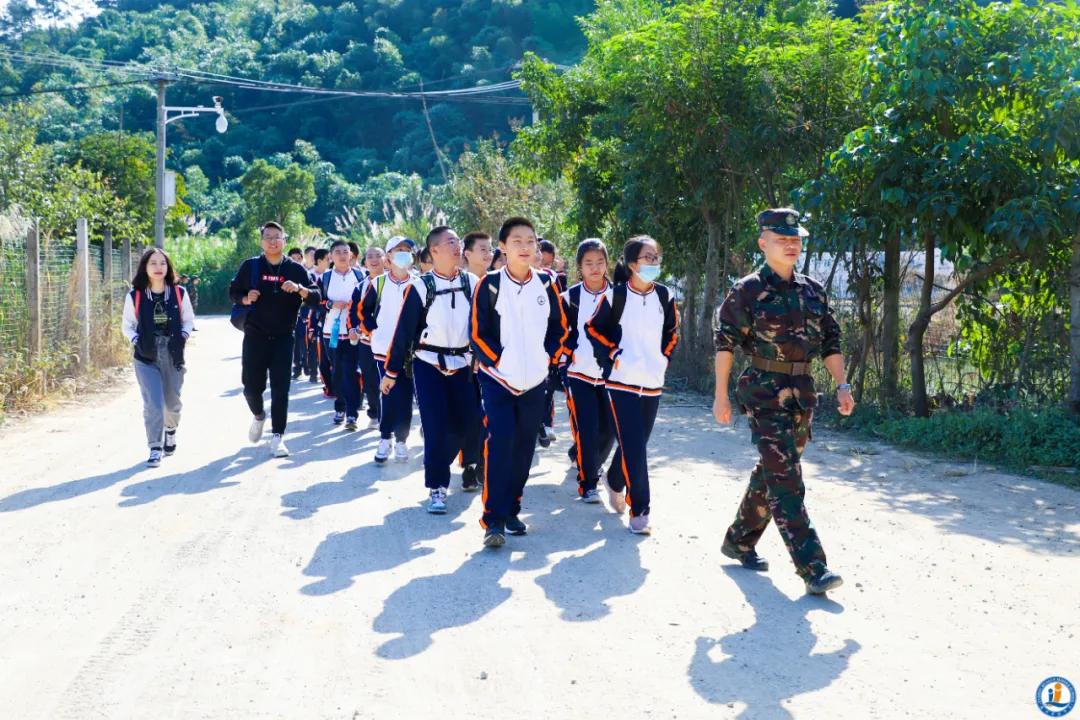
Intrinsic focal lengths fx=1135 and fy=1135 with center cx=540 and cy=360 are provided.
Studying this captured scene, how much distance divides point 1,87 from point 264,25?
87.2 ft

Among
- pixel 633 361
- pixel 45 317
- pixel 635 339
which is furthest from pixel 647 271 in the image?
pixel 45 317

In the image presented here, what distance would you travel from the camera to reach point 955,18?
10500 millimetres

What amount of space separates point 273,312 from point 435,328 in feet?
9.27

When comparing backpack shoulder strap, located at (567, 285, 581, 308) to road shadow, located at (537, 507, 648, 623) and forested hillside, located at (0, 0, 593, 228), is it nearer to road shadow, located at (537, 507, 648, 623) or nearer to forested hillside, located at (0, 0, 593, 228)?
road shadow, located at (537, 507, 648, 623)

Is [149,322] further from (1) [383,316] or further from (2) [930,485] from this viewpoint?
(2) [930,485]

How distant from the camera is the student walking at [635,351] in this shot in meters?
7.36

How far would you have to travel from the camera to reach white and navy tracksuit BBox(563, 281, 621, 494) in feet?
26.1

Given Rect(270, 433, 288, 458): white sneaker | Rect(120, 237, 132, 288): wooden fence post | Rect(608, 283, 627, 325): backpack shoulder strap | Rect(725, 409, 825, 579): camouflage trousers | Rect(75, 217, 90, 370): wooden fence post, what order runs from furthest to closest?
Rect(120, 237, 132, 288): wooden fence post < Rect(75, 217, 90, 370): wooden fence post < Rect(270, 433, 288, 458): white sneaker < Rect(608, 283, 627, 325): backpack shoulder strap < Rect(725, 409, 825, 579): camouflage trousers

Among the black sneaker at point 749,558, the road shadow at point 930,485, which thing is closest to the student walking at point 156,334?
the road shadow at point 930,485

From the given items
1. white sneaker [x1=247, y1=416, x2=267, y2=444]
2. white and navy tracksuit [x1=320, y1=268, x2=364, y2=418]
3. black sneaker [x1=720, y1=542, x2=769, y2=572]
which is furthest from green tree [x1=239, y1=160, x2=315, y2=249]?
black sneaker [x1=720, y1=542, x2=769, y2=572]

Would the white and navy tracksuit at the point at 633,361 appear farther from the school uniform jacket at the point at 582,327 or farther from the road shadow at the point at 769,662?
the road shadow at the point at 769,662

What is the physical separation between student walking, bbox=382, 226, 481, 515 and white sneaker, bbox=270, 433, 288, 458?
255 cm

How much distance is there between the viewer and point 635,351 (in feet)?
24.4

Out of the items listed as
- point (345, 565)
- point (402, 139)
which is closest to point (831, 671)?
point (345, 565)
